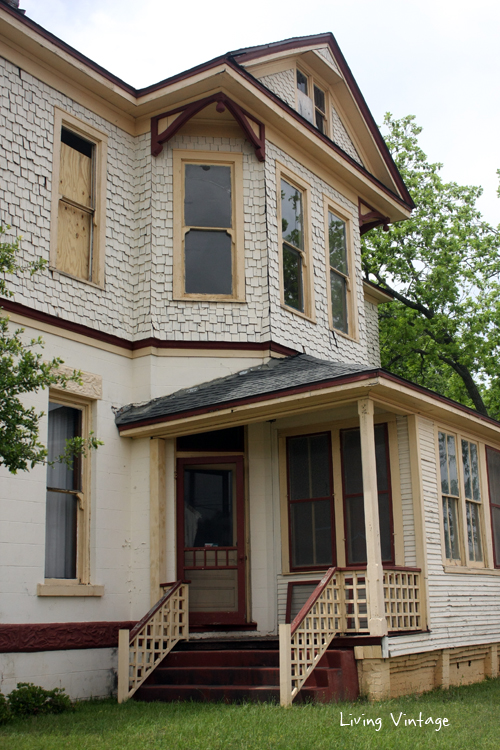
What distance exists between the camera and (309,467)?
11.8m

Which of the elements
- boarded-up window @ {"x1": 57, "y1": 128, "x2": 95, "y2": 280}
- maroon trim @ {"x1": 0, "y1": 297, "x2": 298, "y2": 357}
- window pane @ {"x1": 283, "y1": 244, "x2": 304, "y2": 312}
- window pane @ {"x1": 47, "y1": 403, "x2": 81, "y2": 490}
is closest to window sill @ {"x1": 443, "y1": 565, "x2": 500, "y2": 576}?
maroon trim @ {"x1": 0, "y1": 297, "x2": 298, "y2": 357}

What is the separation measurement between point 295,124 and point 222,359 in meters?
4.13

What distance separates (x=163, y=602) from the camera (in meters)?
10.4

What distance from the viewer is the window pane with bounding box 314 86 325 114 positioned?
15.3 metres

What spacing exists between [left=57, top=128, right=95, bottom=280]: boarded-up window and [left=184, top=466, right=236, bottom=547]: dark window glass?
3.29 metres

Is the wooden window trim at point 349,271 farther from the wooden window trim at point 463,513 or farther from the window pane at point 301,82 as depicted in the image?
the wooden window trim at point 463,513

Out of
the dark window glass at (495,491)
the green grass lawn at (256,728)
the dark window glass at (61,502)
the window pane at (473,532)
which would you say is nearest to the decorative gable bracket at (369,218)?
the dark window glass at (495,491)

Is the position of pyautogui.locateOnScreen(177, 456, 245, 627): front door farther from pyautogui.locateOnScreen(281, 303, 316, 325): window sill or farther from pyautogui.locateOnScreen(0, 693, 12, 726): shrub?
pyautogui.locateOnScreen(0, 693, 12, 726): shrub

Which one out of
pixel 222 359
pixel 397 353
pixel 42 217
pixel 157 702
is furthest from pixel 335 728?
pixel 397 353

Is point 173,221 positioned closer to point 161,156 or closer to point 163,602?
point 161,156

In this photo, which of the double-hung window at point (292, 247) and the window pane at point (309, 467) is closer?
the window pane at point (309, 467)

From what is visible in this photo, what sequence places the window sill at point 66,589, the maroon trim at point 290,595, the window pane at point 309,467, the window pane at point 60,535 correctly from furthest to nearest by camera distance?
the window pane at point 309,467
the maroon trim at point 290,595
the window pane at point 60,535
the window sill at point 66,589

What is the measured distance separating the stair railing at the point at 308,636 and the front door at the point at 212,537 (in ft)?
6.04

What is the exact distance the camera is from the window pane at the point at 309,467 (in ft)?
38.2
